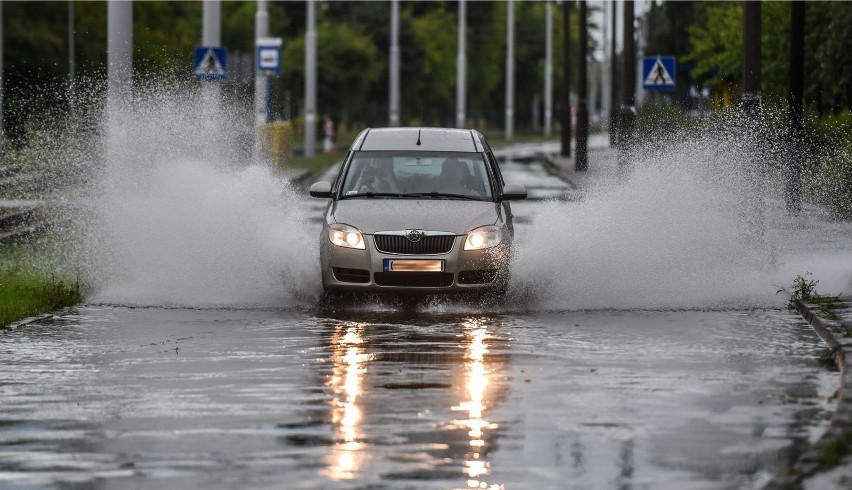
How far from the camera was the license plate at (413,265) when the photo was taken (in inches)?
637

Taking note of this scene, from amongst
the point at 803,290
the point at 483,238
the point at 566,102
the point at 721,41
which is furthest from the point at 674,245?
the point at 566,102

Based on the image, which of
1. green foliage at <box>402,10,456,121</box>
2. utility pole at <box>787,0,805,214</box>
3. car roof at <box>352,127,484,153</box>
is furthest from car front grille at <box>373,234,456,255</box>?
green foliage at <box>402,10,456,121</box>

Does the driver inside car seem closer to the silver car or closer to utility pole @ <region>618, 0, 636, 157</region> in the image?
the silver car

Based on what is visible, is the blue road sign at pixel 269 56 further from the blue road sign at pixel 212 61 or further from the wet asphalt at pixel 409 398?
the wet asphalt at pixel 409 398

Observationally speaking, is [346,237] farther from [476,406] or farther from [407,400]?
[476,406]

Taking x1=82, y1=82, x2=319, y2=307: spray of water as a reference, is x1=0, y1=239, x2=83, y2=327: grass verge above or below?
below

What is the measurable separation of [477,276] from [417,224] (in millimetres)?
681

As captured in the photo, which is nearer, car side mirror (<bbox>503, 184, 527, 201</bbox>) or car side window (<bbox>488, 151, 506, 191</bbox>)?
car side mirror (<bbox>503, 184, 527, 201</bbox>)

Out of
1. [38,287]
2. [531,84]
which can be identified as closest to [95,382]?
[38,287]

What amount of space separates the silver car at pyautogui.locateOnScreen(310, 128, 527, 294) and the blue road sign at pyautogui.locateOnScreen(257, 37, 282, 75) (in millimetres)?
28285

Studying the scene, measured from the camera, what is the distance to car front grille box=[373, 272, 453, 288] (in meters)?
16.2

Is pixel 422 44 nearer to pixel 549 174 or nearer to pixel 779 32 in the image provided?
pixel 549 174

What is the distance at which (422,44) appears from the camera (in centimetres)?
11281

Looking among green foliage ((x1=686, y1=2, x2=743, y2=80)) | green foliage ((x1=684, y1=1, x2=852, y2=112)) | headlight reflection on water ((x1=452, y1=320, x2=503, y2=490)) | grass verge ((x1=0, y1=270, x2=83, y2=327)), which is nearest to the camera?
headlight reflection on water ((x1=452, y1=320, x2=503, y2=490))
